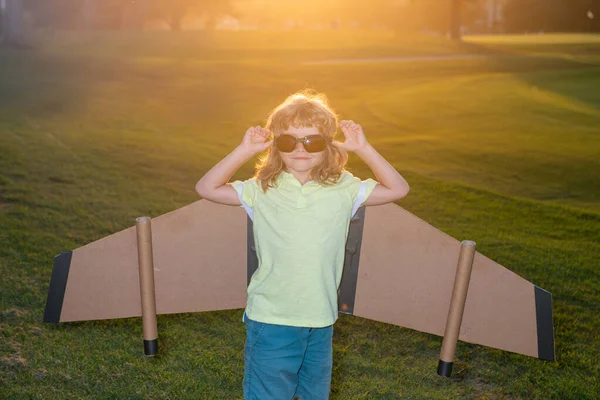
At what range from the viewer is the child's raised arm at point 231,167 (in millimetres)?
2914

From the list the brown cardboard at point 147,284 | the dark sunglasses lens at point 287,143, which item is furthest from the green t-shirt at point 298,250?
the brown cardboard at point 147,284

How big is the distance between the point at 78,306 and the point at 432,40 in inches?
405

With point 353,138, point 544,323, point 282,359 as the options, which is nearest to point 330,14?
point 544,323

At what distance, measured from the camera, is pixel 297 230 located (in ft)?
9.09

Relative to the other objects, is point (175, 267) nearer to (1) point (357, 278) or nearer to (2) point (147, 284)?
(2) point (147, 284)

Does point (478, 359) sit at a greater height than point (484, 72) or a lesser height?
lesser

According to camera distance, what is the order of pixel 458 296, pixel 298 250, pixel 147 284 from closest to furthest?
1. pixel 298 250
2. pixel 458 296
3. pixel 147 284

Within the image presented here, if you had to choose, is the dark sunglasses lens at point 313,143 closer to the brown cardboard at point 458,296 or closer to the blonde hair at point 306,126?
the blonde hair at point 306,126

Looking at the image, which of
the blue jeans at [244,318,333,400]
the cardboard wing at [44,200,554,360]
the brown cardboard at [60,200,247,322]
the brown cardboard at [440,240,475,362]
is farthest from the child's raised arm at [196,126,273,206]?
the brown cardboard at [440,240,475,362]

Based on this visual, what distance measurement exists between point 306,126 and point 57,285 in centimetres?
198

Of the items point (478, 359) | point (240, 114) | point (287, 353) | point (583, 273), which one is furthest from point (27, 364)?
point (240, 114)

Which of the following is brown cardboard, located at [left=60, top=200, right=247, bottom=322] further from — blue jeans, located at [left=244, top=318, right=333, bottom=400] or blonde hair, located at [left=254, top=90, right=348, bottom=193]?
blue jeans, located at [left=244, top=318, right=333, bottom=400]

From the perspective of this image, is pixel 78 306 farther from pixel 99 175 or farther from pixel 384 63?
pixel 384 63

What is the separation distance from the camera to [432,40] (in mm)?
13086
